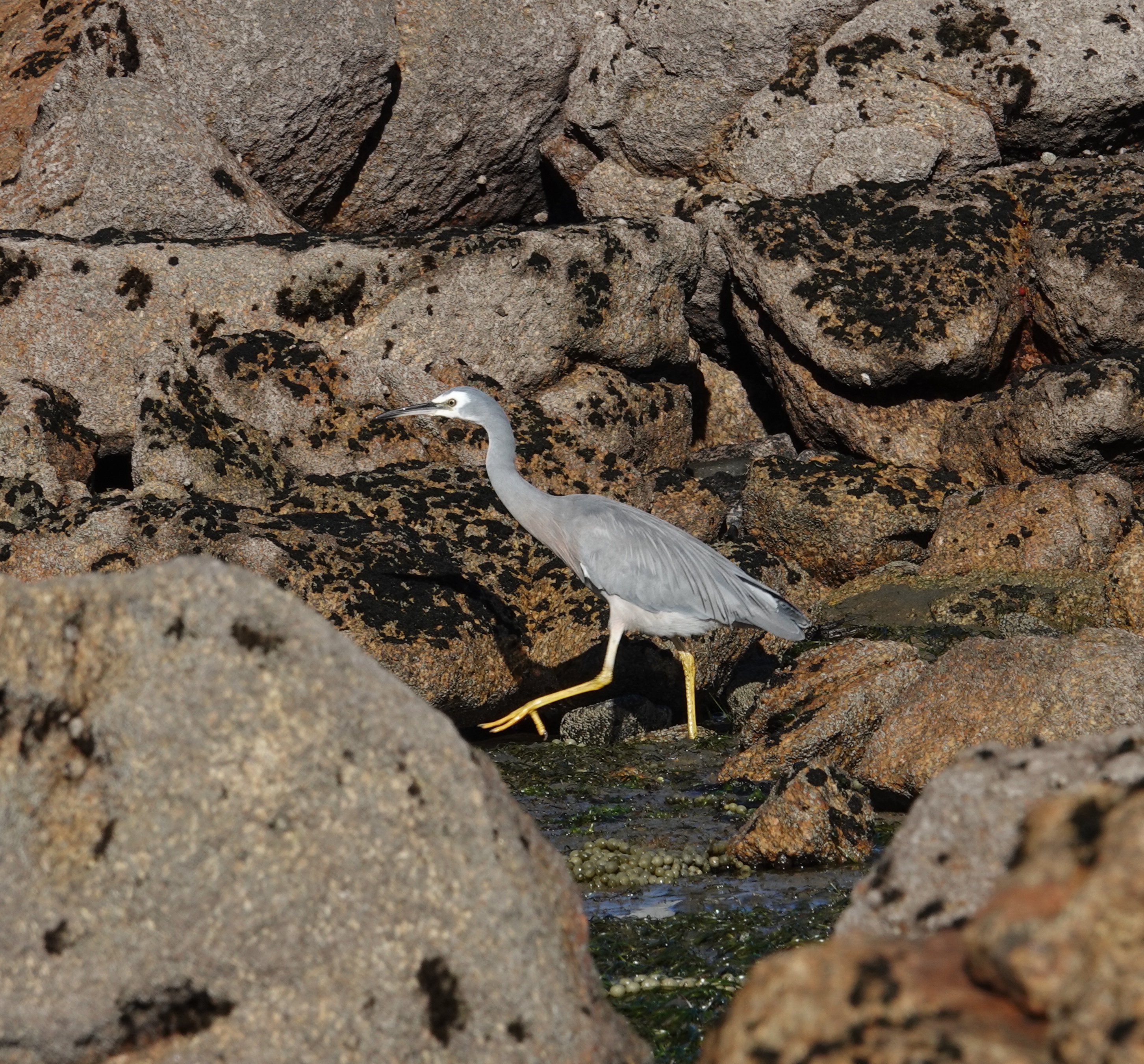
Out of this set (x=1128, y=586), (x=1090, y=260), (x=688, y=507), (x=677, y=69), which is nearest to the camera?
(x=1128, y=586)

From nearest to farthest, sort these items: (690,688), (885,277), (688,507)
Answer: (690,688) < (688,507) < (885,277)

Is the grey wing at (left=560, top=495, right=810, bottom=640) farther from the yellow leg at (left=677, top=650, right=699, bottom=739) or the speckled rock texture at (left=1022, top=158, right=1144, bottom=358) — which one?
the speckled rock texture at (left=1022, top=158, right=1144, bottom=358)

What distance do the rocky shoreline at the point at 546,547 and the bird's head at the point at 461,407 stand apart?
778 mm

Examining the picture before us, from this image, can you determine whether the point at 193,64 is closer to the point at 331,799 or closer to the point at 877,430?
the point at 877,430

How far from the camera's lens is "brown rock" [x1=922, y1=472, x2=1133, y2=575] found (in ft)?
36.0

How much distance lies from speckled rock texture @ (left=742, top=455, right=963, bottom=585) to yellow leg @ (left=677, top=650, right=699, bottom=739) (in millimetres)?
2478

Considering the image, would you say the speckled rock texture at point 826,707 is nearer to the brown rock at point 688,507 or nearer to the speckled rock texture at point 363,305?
the brown rock at point 688,507

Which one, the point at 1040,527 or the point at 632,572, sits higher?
the point at 632,572

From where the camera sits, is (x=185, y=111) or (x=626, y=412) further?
(x=185, y=111)

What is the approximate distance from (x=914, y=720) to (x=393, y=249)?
23.8 ft

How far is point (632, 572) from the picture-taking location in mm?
9258

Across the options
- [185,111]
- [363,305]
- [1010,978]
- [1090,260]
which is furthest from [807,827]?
[185,111]

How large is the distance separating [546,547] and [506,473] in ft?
2.53

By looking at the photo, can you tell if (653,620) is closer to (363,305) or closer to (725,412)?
(363,305)
